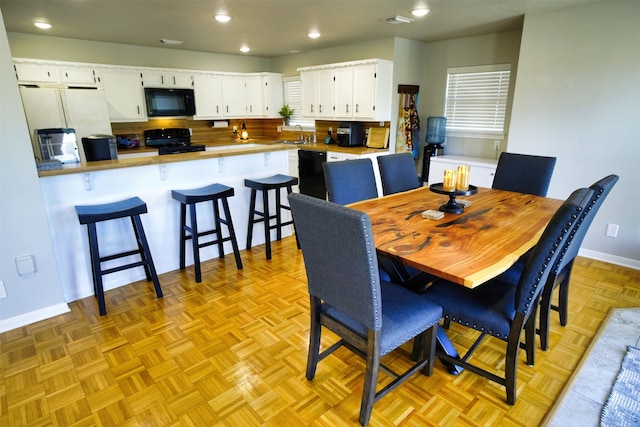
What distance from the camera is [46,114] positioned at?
404 cm

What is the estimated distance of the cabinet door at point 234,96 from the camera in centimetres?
581

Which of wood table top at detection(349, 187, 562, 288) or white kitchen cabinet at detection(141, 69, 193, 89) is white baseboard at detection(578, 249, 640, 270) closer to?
wood table top at detection(349, 187, 562, 288)

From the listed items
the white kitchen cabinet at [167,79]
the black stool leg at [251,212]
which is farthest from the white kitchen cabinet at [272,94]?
the black stool leg at [251,212]

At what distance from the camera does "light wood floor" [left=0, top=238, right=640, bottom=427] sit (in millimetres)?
1654

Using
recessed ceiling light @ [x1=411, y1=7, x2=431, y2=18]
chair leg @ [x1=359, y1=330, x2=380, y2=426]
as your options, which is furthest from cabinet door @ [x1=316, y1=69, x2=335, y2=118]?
chair leg @ [x1=359, y1=330, x2=380, y2=426]

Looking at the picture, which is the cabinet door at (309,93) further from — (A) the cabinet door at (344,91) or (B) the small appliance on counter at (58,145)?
(B) the small appliance on counter at (58,145)

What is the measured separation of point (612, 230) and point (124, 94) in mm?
5889

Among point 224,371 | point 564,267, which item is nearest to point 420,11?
point 564,267

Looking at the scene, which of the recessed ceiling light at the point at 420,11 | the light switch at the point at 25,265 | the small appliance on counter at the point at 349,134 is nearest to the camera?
the light switch at the point at 25,265

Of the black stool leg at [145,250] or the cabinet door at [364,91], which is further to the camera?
the cabinet door at [364,91]

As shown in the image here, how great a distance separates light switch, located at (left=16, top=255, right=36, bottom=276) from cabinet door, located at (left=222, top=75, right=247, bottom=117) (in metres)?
4.03

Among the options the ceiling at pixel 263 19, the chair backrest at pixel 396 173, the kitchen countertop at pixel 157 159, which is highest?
the ceiling at pixel 263 19

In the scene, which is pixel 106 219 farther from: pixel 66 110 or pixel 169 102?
pixel 169 102

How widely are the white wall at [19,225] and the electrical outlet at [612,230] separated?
15.2ft
